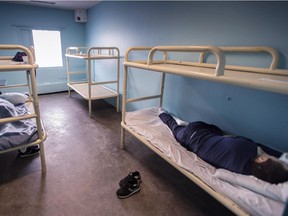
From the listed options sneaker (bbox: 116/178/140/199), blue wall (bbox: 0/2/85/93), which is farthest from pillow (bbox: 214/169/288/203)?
blue wall (bbox: 0/2/85/93)

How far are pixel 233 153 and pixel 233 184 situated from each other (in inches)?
9.5

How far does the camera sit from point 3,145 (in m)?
1.43

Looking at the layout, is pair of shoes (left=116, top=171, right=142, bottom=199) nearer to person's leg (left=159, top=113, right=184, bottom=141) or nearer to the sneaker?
the sneaker

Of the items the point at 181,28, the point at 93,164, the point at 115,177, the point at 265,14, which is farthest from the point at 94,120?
the point at 265,14

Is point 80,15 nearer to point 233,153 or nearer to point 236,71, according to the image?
point 236,71

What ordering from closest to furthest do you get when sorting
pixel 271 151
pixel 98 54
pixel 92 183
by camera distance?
pixel 271 151 → pixel 92 183 → pixel 98 54

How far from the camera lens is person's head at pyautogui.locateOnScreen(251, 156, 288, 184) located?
104 cm

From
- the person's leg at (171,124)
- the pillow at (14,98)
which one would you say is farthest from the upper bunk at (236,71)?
the pillow at (14,98)

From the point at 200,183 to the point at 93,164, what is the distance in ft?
3.91

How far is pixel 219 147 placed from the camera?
1.33m

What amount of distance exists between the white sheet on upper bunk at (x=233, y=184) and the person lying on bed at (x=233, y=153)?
57 millimetres

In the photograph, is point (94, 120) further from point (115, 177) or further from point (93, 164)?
A: point (115, 177)

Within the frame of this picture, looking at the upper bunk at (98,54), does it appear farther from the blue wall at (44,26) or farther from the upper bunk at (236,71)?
the upper bunk at (236,71)

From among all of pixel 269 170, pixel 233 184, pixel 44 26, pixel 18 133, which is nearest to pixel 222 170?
pixel 233 184
